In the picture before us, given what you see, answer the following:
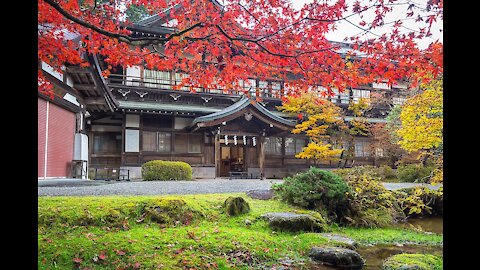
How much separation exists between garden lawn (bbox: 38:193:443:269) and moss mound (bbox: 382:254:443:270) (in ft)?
3.92

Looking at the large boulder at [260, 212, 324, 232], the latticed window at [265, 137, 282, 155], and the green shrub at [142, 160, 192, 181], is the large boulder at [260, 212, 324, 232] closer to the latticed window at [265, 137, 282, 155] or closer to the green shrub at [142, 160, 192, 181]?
the green shrub at [142, 160, 192, 181]

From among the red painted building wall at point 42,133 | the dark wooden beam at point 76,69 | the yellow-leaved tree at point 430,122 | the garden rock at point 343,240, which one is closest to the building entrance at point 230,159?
the dark wooden beam at point 76,69

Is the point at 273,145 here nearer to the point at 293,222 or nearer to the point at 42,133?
the point at 42,133

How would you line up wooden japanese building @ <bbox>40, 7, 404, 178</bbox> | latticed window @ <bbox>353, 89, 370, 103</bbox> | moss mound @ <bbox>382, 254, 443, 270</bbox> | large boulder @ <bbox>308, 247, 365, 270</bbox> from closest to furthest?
1. moss mound @ <bbox>382, 254, 443, 270</bbox>
2. large boulder @ <bbox>308, 247, 365, 270</bbox>
3. wooden japanese building @ <bbox>40, 7, 404, 178</bbox>
4. latticed window @ <bbox>353, 89, 370, 103</bbox>

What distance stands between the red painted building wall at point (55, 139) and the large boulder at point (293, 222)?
23.0ft

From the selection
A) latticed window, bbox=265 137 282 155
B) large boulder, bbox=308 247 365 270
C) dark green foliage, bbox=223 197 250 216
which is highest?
latticed window, bbox=265 137 282 155

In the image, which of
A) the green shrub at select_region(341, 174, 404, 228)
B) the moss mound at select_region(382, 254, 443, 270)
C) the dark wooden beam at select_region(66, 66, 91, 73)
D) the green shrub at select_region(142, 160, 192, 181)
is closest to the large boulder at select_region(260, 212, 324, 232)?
the green shrub at select_region(341, 174, 404, 228)

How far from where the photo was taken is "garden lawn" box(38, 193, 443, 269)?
4422 millimetres

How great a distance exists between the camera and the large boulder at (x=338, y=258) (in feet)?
17.2

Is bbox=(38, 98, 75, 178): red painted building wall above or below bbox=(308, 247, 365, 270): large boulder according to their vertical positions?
above

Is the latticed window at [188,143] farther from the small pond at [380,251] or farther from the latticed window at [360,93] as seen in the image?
the small pond at [380,251]

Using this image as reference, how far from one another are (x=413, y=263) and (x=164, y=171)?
432 inches

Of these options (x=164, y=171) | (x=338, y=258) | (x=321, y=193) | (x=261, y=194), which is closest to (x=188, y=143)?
(x=164, y=171)
